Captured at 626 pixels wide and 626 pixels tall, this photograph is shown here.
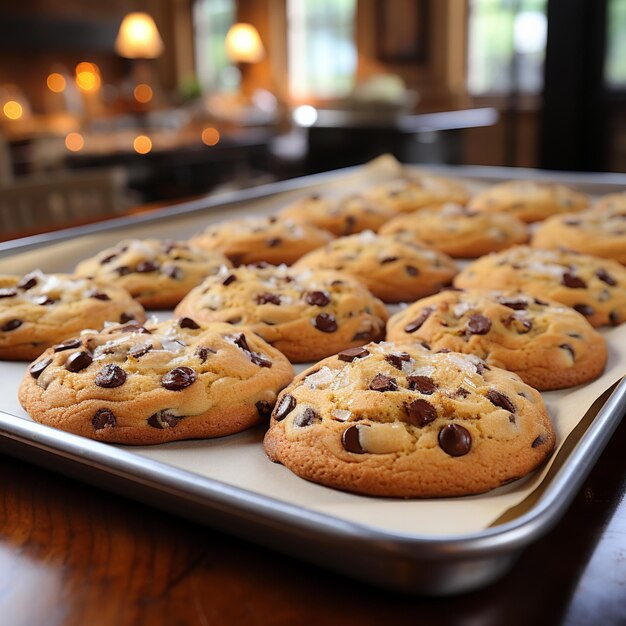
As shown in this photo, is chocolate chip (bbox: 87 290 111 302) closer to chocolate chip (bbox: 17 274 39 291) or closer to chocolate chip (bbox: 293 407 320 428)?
chocolate chip (bbox: 17 274 39 291)

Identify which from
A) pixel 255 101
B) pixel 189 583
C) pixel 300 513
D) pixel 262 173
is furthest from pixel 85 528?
pixel 255 101

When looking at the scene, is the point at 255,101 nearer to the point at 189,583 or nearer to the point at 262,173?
the point at 262,173

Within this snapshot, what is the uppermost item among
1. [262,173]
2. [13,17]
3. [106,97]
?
[13,17]

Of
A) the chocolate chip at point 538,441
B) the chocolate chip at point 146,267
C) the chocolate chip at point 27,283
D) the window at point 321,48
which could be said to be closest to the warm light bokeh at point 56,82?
the window at point 321,48

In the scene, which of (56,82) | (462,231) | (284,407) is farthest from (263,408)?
(56,82)

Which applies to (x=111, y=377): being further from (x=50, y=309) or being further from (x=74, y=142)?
(x=74, y=142)

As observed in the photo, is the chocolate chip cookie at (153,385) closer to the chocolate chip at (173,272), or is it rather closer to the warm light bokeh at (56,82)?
the chocolate chip at (173,272)

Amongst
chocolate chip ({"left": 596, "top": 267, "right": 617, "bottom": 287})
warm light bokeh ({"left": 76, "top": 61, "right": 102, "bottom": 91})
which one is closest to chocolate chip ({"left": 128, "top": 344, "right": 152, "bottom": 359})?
chocolate chip ({"left": 596, "top": 267, "right": 617, "bottom": 287})
